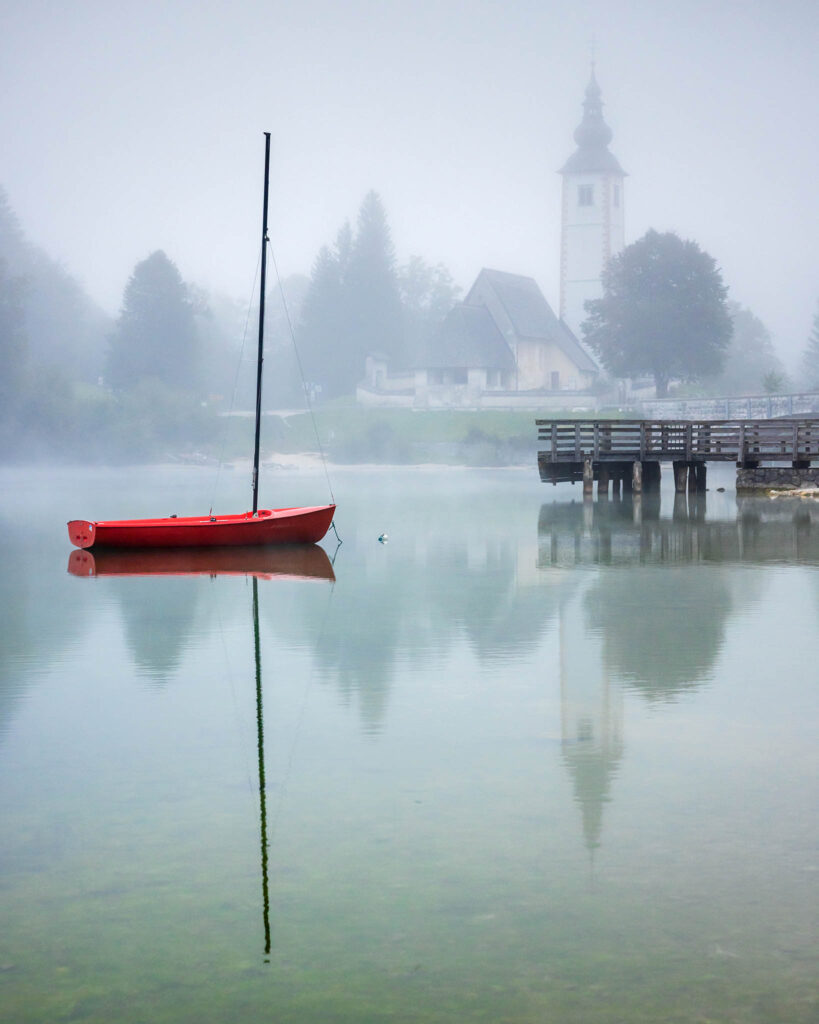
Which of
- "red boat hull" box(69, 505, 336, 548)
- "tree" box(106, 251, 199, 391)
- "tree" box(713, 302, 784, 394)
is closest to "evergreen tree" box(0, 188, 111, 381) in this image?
"tree" box(106, 251, 199, 391)

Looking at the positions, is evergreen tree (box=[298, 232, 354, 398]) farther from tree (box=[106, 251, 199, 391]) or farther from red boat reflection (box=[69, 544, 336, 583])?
red boat reflection (box=[69, 544, 336, 583])

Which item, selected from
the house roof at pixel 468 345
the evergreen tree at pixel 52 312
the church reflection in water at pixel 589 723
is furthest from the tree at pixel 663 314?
the church reflection in water at pixel 589 723

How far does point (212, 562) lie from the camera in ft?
85.5

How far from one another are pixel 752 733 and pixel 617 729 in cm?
111

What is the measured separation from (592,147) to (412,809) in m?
113

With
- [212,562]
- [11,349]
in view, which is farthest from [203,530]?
[11,349]

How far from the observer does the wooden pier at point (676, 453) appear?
44.6m

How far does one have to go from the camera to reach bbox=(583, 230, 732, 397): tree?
96500 mm

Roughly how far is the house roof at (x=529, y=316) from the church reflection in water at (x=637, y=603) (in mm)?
69578

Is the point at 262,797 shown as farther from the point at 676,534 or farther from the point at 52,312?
the point at 52,312

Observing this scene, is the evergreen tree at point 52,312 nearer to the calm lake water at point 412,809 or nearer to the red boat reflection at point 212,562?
the red boat reflection at point 212,562

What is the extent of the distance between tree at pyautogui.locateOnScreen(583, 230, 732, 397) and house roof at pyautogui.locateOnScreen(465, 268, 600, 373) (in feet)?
28.8

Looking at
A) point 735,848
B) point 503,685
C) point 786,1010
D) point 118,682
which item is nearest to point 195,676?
point 118,682

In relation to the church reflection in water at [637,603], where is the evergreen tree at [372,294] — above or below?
above
